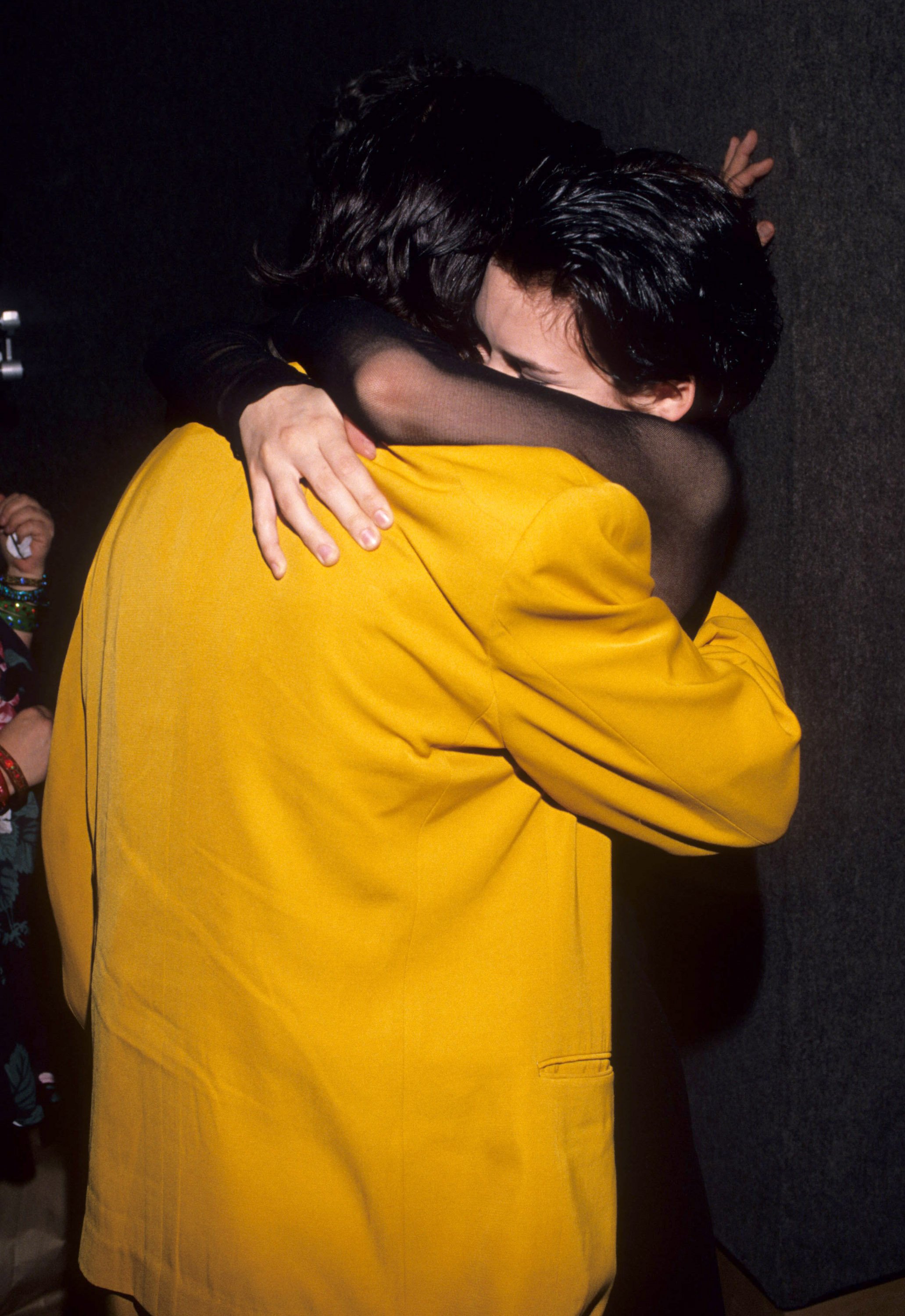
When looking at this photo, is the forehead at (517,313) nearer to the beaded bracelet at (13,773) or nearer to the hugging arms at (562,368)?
the hugging arms at (562,368)

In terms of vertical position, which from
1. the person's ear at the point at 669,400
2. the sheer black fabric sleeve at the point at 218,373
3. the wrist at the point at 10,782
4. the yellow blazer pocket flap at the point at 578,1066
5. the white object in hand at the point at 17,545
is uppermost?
the sheer black fabric sleeve at the point at 218,373

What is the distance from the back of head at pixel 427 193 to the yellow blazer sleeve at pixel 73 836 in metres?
0.43

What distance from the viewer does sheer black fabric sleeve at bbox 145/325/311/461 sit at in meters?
0.75

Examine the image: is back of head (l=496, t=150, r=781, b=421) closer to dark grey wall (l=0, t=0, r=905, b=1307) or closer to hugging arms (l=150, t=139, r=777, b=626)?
hugging arms (l=150, t=139, r=777, b=626)

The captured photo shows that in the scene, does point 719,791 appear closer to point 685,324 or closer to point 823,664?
point 685,324

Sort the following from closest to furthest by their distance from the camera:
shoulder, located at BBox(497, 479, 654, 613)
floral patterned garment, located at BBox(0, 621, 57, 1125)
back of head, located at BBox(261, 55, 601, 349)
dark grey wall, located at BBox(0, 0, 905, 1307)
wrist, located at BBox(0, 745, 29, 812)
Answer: shoulder, located at BBox(497, 479, 654, 613) → back of head, located at BBox(261, 55, 601, 349) → dark grey wall, located at BBox(0, 0, 905, 1307) → wrist, located at BBox(0, 745, 29, 812) → floral patterned garment, located at BBox(0, 621, 57, 1125)

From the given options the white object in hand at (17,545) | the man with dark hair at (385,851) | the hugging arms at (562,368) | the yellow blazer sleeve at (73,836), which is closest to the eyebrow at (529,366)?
the hugging arms at (562,368)

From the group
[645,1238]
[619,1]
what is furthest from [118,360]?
[645,1238]

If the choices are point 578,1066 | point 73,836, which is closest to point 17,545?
point 73,836

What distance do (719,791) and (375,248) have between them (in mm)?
563

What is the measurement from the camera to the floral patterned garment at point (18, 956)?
159 cm

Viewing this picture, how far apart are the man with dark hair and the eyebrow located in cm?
13

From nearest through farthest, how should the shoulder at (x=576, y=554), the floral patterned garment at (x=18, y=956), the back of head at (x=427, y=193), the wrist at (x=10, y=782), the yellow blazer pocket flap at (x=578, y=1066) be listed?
the shoulder at (x=576, y=554)
the yellow blazer pocket flap at (x=578, y=1066)
the back of head at (x=427, y=193)
the wrist at (x=10, y=782)
the floral patterned garment at (x=18, y=956)

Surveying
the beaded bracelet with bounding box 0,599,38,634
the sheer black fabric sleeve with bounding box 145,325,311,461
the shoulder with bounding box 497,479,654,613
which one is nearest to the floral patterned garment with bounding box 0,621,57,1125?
the beaded bracelet with bounding box 0,599,38,634
